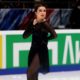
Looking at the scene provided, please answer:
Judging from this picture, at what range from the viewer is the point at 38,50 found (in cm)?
405

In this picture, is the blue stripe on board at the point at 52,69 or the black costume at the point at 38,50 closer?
the black costume at the point at 38,50

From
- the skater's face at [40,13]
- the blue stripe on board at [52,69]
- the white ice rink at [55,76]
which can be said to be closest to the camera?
the skater's face at [40,13]

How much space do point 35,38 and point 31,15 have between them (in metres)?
4.68

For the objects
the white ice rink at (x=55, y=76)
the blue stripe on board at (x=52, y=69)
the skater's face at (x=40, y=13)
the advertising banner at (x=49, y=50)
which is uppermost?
the skater's face at (x=40, y=13)

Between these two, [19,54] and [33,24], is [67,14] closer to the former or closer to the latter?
[19,54]

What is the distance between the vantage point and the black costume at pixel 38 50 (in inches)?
158

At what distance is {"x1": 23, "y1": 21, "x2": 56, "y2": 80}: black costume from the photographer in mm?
4016

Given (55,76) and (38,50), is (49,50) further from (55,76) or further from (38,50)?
(38,50)

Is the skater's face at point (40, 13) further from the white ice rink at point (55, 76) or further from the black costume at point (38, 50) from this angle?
the white ice rink at point (55, 76)

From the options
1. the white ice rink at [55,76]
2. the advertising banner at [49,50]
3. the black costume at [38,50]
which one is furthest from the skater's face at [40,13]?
the advertising banner at [49,50]

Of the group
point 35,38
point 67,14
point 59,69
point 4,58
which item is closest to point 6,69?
point 4,58

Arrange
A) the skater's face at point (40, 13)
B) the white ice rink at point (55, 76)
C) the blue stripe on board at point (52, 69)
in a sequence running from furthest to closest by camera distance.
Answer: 1. the blue stripe on board at point (52, 69)
2. the white ice rink at point (55, 76)
3. the skater's face at point (40, 13)

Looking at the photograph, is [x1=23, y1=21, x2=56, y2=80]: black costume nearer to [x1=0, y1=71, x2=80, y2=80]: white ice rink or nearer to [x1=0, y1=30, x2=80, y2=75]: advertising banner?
[x1=0, y1=71, x2=80, y2=80]: white ice rink

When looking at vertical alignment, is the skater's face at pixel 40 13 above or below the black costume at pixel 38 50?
above
